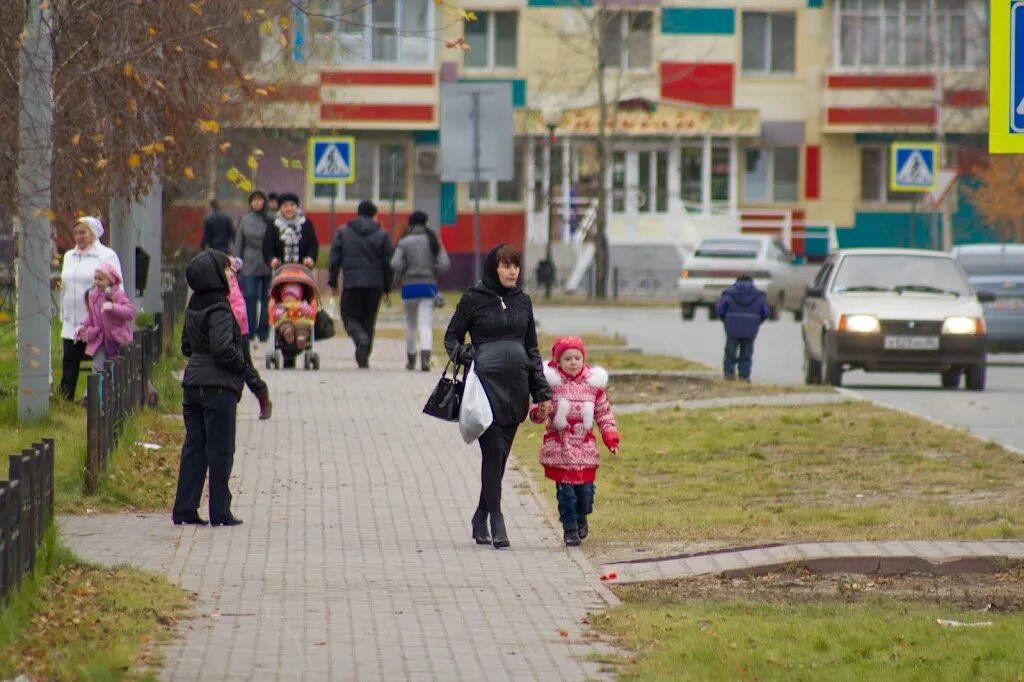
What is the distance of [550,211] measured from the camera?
54.7 metres

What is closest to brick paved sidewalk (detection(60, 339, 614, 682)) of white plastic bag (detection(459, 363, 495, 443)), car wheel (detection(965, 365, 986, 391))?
white plastic bag (detection(459, 363, 495, 443))

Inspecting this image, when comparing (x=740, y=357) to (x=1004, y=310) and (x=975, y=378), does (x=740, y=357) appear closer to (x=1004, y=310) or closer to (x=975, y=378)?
(x=975, y=378)

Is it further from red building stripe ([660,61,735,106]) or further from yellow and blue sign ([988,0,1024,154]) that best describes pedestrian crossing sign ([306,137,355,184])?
red building stripe ([660,61,735,106])

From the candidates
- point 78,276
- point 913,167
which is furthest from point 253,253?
point 913,167

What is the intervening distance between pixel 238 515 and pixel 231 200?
147 ft

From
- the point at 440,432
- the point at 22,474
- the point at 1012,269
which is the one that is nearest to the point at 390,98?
the point at 1012,269

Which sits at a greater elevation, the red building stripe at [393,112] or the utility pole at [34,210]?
the red building stripe at [393,112]

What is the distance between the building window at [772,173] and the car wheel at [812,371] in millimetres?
37244

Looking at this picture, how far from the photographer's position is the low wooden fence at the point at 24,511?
816cm

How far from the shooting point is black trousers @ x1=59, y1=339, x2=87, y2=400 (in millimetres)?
17188

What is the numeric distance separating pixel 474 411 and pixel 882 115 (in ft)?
166

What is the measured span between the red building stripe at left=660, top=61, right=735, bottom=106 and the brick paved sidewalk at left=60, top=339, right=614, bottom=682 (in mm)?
45104

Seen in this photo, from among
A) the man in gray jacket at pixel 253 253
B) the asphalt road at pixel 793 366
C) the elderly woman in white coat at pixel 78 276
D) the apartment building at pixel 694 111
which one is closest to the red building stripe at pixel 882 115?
the apartment building at pixel 694 111

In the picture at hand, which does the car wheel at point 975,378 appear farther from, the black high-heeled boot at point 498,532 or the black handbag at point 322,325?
the black high-heeled boot at point 498,532
